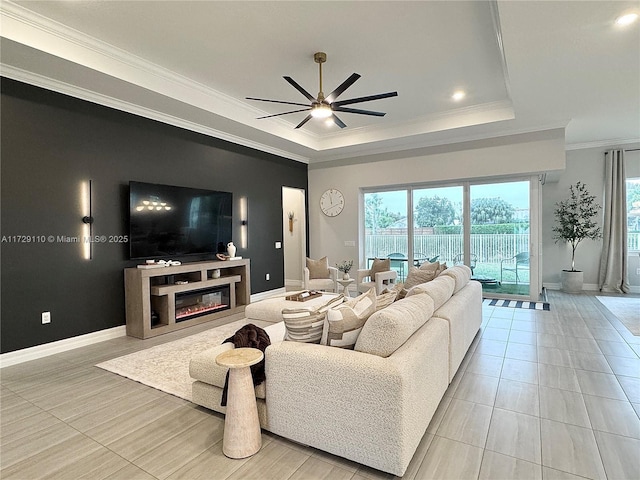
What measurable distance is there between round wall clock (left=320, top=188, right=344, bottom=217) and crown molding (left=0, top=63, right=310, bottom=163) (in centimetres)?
193

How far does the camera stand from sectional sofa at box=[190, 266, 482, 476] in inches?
69.4

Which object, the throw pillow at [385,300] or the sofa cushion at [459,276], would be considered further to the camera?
the sofa cushion at [459,276]

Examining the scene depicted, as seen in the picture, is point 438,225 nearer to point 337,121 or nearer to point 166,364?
point 337,121

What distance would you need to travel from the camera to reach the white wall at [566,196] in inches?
265

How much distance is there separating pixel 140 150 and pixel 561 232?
25.7 feet

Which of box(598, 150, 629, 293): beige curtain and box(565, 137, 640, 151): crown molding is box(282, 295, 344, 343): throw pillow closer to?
box(598, 150, 629, 293): beige curtain

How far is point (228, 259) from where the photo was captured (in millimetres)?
5582

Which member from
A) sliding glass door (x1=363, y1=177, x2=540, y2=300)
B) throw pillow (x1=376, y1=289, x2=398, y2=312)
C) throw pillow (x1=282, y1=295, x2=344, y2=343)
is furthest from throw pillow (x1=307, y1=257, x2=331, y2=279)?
throw pillow (x1=282, y1=295, x2=344, y2=343)

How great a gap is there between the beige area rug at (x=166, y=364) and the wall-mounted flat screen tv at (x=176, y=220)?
136cm

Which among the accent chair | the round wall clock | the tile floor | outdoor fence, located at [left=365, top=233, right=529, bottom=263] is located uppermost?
the round wall clock

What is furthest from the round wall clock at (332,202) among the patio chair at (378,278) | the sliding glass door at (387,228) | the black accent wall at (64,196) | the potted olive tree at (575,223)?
the potted olive tree at (575,223)

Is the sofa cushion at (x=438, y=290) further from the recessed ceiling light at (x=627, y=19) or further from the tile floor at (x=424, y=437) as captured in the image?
the recessed ceiling light at (x=627, y=19)

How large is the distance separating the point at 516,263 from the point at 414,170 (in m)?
2.57

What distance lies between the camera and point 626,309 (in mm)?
5312
